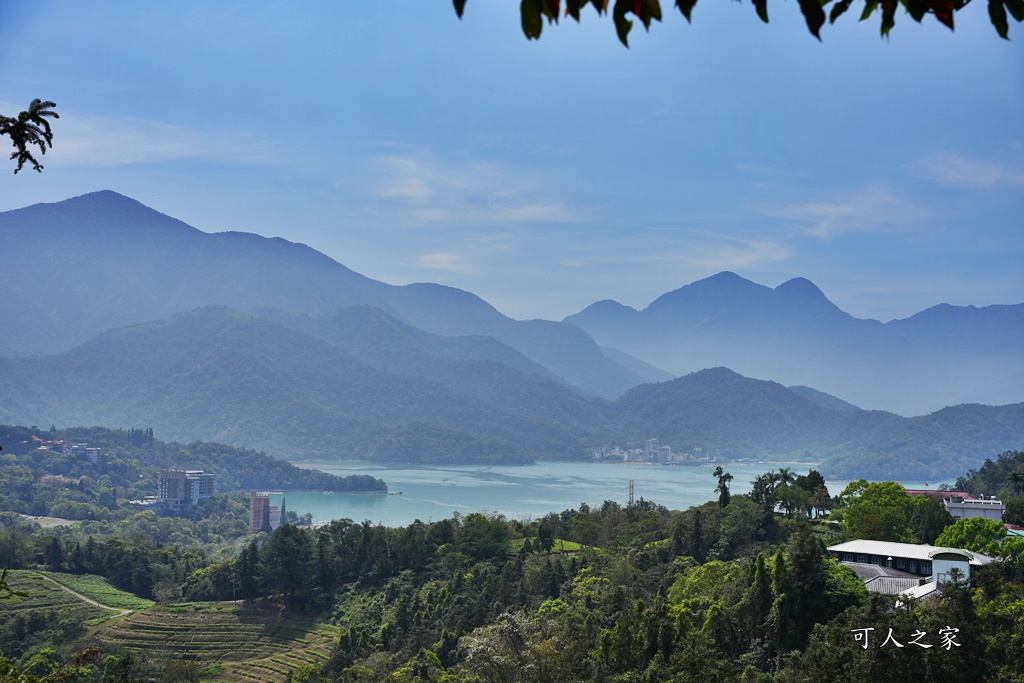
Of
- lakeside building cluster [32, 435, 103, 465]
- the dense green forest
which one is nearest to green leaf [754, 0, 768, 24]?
the dense green forest

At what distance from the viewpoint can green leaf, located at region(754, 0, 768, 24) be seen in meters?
1.56

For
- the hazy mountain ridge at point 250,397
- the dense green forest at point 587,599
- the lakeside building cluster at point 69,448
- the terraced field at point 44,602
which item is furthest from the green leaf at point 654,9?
the hazy mountain ridge at point 250,397

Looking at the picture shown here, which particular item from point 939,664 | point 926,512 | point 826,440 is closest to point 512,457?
point 826,440

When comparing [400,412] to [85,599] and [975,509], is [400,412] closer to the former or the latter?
[85,599]

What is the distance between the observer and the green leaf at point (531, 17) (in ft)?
4.99

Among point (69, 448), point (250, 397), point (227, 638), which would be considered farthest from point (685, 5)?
point (250, 397)

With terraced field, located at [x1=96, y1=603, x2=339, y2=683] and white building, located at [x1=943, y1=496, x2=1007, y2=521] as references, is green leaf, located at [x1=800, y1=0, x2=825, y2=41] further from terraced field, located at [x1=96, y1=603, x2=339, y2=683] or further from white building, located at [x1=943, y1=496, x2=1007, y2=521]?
white building, located at [x1=943, y1=496, x2=1007, y2=521]

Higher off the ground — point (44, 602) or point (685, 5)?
point (685, 5)

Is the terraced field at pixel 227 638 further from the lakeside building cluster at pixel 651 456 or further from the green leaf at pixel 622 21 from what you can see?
the lakeside building cluster at pixel 651 456

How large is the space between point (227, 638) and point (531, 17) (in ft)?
90.4

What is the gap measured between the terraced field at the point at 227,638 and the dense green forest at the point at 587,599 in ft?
0.67

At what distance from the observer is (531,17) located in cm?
153

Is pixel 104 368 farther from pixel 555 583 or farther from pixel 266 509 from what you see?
pixel 555 583

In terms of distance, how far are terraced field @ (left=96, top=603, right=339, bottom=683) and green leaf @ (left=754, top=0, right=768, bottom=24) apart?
23.8 meters
